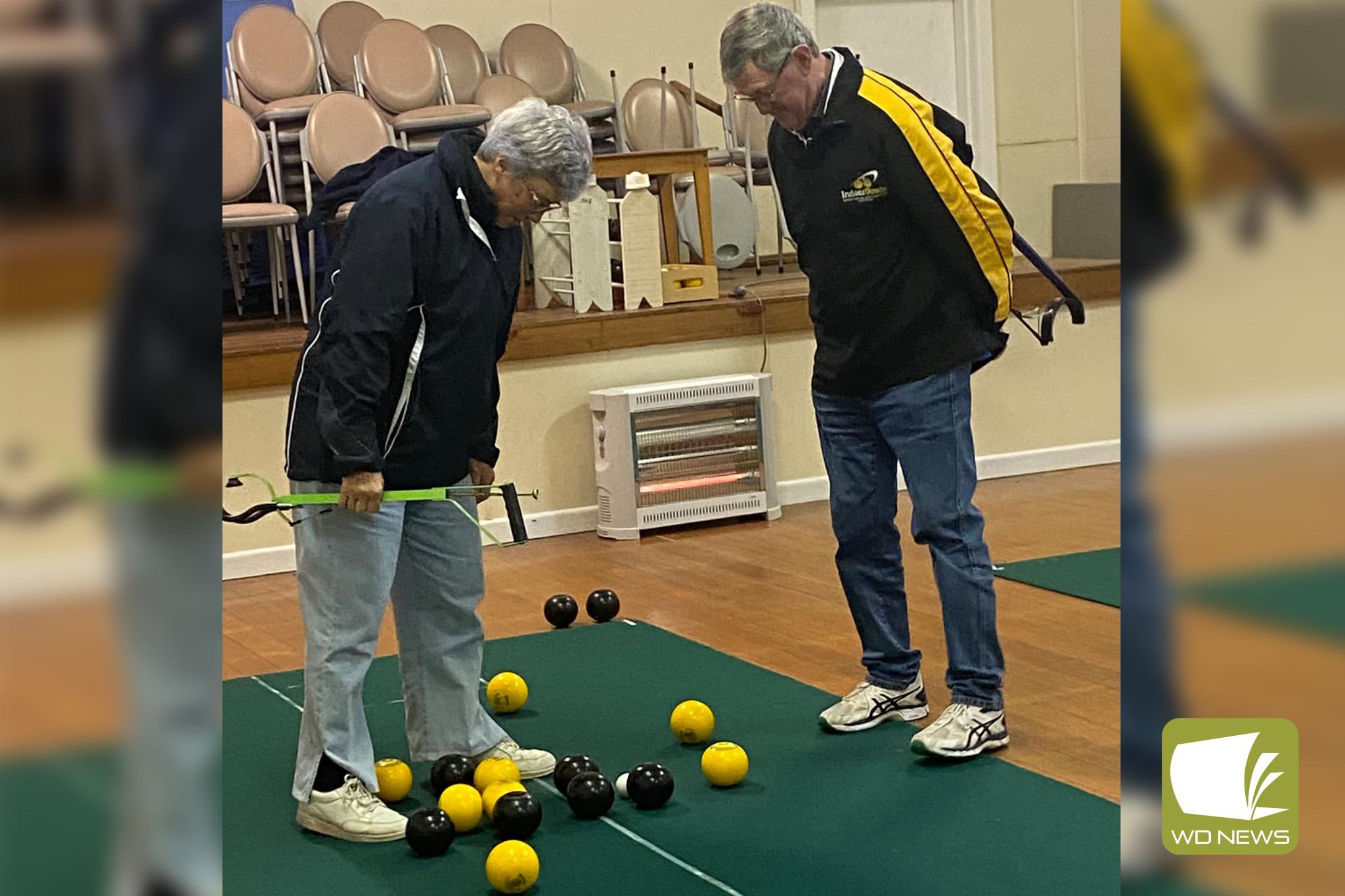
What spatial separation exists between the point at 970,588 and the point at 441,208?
1.41 metres

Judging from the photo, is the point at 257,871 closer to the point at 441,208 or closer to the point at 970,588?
the point at 441,208

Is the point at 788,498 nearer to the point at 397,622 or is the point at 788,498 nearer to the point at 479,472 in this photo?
the point at 479,472

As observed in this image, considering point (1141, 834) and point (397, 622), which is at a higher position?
point (1141, 834)

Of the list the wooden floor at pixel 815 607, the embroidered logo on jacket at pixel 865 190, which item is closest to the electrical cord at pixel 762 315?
the wooden floor at pixel 815 607

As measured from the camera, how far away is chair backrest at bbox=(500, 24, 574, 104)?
308 inches

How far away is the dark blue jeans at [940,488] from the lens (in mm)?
3422

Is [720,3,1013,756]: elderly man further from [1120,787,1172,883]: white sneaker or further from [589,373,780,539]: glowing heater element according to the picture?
[1120,787,1172,883]: white sneaker

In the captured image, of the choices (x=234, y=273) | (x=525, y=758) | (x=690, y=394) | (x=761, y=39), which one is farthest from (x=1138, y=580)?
(x=234, y=273)

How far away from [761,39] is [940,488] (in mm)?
1044

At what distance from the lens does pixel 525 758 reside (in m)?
3.43

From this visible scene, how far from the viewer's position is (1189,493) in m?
0.48

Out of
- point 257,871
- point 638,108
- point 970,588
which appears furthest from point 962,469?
point 638,108

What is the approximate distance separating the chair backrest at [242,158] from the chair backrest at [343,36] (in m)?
1.04

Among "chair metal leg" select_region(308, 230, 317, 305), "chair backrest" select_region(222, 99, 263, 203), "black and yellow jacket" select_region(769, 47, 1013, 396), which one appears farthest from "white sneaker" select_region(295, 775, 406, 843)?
"chair backrest" select_region(222, 99, 263, 203)
